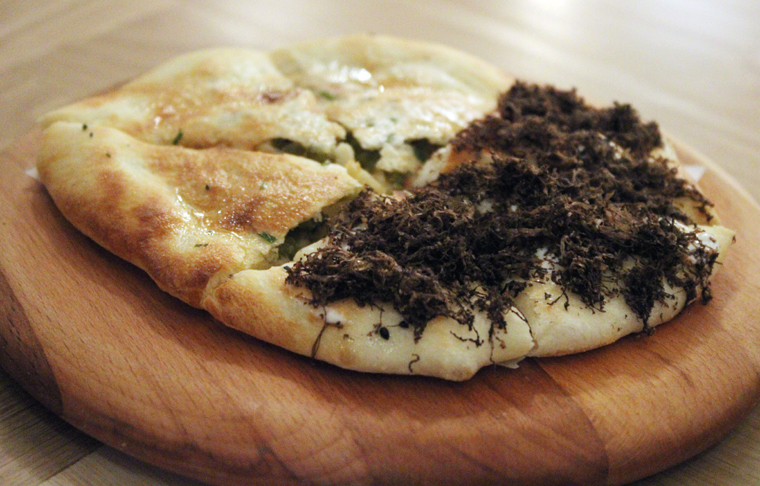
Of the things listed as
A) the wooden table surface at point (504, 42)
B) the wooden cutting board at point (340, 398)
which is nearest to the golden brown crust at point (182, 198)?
the wooden cutting board at point (340, 398)

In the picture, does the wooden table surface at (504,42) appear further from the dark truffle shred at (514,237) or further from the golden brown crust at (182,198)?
the dark truffle shred at (514,237)

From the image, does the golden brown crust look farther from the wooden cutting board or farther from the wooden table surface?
the wooden table surface

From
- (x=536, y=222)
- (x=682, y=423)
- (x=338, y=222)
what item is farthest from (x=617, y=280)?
(x=338, y=222)

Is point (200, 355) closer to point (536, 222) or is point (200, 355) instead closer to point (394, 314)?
point (394, 314)

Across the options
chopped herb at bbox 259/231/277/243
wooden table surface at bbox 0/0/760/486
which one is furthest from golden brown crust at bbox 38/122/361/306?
wooden table surface at bbox 0/0/760/486

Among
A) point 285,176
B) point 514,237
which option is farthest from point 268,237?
point 514,237

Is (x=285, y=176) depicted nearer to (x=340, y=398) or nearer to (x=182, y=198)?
(x=182, y=198)
